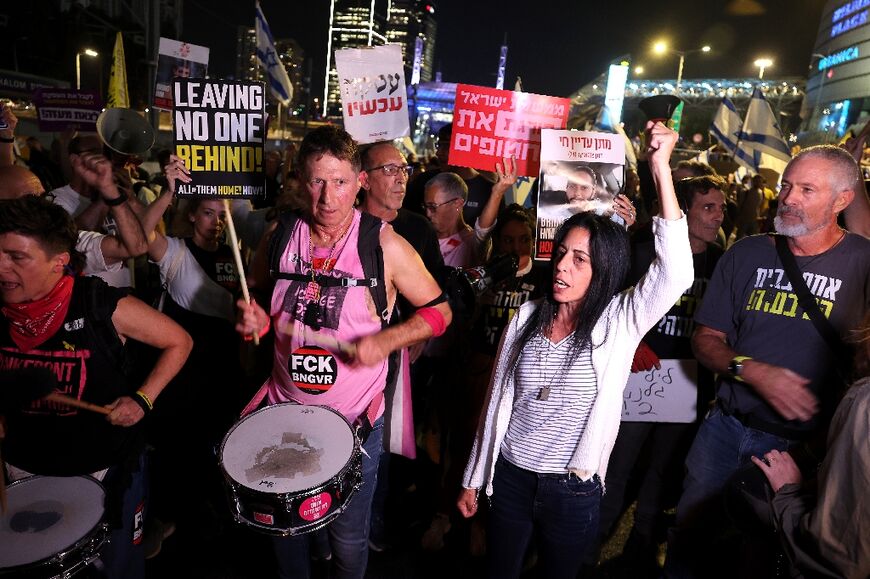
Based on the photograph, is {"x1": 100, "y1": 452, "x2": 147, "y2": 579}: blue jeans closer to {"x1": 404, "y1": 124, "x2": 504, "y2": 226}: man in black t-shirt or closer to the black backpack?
the black backpack

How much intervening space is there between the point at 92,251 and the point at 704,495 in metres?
4.04

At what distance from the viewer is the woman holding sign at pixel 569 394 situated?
2645 mm

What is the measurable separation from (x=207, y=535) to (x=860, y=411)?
160 inches

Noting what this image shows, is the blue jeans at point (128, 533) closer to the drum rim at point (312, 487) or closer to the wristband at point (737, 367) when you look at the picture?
the drum rim at point (312, 487)

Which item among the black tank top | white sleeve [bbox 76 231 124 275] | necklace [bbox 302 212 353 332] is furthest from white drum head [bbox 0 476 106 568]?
white sleeve [bbox 76 231 124 275]

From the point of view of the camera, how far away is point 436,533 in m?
4.10

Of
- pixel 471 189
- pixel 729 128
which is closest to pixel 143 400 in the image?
pixel 471 189

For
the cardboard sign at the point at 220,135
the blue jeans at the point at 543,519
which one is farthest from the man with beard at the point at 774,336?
the cardboard sign at the point at 220,135

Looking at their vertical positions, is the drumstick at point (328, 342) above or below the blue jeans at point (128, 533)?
above

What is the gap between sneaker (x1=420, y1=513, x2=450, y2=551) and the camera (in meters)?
4.07

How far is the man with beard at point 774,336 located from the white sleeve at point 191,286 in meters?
3.27

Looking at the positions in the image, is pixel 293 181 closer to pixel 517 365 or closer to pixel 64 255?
pixel 64 255

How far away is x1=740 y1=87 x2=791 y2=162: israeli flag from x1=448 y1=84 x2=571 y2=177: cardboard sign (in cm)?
481

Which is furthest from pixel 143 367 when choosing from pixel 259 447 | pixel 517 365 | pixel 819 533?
pixel 819 533
